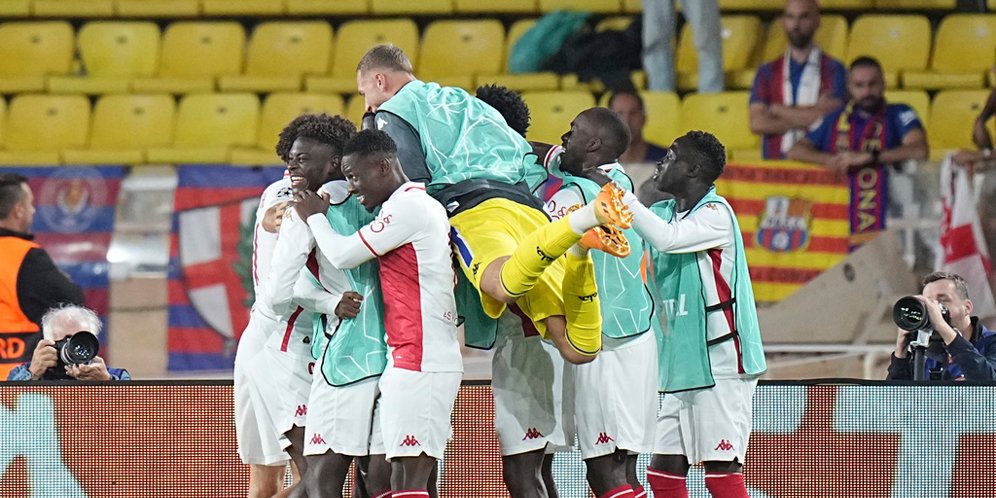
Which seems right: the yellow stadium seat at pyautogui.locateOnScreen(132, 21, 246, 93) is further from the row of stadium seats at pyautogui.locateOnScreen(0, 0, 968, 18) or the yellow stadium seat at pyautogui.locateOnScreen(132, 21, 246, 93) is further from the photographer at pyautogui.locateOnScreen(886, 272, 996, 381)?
the photographer at pyautogui.locateOnScreen(886, 272, 996, 381)

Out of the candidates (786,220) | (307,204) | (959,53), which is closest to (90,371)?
(307,204)

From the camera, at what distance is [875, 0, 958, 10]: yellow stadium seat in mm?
10817

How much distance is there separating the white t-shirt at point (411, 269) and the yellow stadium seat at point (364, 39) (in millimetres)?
6737

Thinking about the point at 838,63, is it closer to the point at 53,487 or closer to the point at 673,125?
the point at 673,125

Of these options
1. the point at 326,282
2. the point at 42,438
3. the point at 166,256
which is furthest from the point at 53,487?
the point at 166,256

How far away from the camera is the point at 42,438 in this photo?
5.75m

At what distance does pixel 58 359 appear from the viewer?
600cm

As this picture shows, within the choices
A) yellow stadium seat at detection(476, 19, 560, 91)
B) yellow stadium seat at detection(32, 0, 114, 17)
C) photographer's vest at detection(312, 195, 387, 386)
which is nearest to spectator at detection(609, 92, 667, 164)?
yellow stadium seat at detection(476, 19, 560, 91)

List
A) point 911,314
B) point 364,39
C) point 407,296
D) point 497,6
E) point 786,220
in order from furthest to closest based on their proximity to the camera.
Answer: point 364,39 → point 497,6 → point 786,220 → point 911,314 → point 407,296

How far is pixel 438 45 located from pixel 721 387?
655cm

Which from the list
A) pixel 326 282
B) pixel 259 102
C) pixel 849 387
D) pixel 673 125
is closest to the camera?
pixel 326 282

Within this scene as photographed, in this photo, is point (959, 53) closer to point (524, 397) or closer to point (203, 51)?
point (203, 51)

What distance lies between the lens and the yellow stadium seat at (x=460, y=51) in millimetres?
11000

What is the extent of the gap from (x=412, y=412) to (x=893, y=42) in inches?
292
